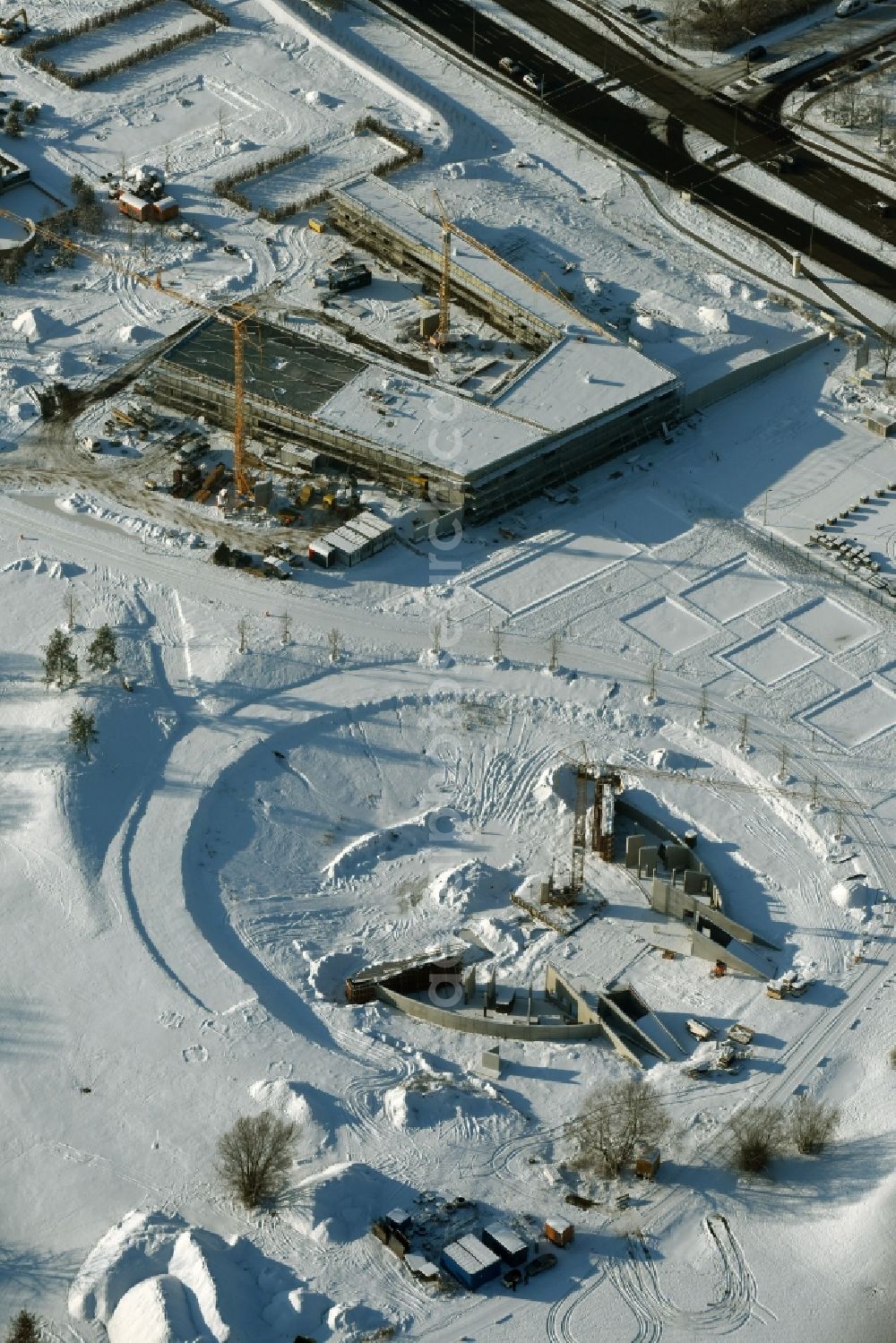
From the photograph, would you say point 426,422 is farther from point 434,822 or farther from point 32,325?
point 434,822

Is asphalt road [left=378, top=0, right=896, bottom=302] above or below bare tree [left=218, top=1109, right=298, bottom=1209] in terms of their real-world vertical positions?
above

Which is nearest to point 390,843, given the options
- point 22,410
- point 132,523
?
point 132,523

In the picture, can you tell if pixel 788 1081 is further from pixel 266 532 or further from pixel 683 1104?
pixel 266 532

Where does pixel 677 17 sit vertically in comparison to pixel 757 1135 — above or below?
above

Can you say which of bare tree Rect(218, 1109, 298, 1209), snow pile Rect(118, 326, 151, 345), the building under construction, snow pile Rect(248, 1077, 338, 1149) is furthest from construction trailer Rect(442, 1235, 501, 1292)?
snow pile Rect(118, 326, 151, 345)

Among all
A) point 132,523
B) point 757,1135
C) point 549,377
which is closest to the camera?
point 757,1135

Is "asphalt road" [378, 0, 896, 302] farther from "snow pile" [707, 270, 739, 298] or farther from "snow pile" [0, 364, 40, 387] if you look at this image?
"snow pile" [0, 364, 40, 387]
